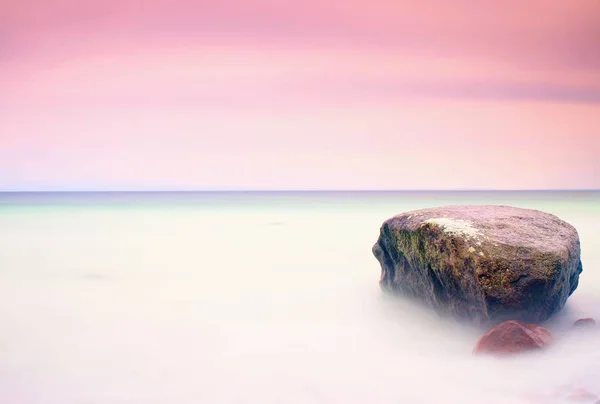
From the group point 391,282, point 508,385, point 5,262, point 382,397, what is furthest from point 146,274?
point 508,385

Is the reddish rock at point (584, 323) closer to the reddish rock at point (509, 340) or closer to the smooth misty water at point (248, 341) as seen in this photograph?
the smooth misty water at point (248, 341)

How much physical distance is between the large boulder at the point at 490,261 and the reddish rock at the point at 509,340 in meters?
0.26

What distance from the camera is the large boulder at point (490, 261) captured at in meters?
3.90

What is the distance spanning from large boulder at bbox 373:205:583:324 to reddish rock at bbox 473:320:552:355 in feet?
0.86

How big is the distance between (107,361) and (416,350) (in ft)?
8.97

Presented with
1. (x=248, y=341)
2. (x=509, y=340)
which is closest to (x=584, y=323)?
(x=509, y=340)

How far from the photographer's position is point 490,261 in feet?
12.7

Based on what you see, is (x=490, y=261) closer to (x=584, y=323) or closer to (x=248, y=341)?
(x=584, y=323)

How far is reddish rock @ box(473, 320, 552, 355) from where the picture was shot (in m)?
3.63

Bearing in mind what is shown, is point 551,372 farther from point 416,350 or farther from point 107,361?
point 107,361

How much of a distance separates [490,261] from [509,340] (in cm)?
62

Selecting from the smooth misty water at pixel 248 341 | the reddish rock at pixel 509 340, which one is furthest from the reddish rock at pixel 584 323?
the reddish rock at pixel 509 340

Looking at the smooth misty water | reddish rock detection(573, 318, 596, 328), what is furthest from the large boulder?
the smooth misty water

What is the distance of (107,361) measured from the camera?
419 centimetres
